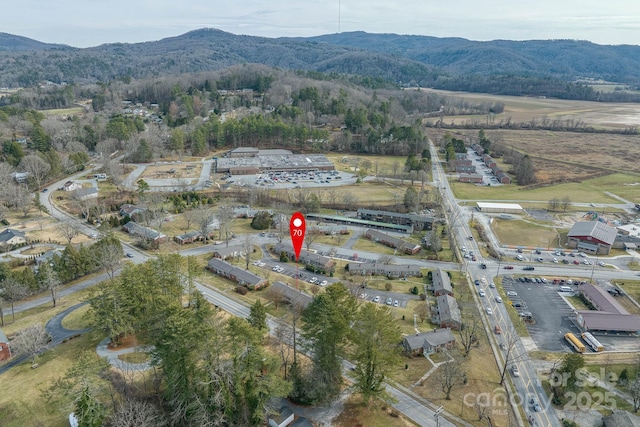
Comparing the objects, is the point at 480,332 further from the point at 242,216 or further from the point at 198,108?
the point at 198,108

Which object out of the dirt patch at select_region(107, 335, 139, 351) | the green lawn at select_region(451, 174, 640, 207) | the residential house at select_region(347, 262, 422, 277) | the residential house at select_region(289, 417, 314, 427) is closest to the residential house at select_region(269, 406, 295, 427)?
the residential house at select_region(289, 417, 314, 427)

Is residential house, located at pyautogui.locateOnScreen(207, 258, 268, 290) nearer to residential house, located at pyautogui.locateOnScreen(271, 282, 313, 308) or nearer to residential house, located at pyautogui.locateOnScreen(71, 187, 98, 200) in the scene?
residential house, located at pyautogui.locateOnScreen(271, 282, 313, 308)

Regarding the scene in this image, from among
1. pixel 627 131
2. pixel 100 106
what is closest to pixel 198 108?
pixel 100 106

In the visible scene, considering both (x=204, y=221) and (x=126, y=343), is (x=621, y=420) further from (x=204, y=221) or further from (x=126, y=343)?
(x=204, y=221)

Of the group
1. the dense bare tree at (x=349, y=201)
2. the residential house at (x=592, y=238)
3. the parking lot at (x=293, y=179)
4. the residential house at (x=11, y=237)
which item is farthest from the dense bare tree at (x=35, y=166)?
the residential house at (x=592, y=238)

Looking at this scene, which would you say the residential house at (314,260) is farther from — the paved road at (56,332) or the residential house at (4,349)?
the residential house at (4,349)
